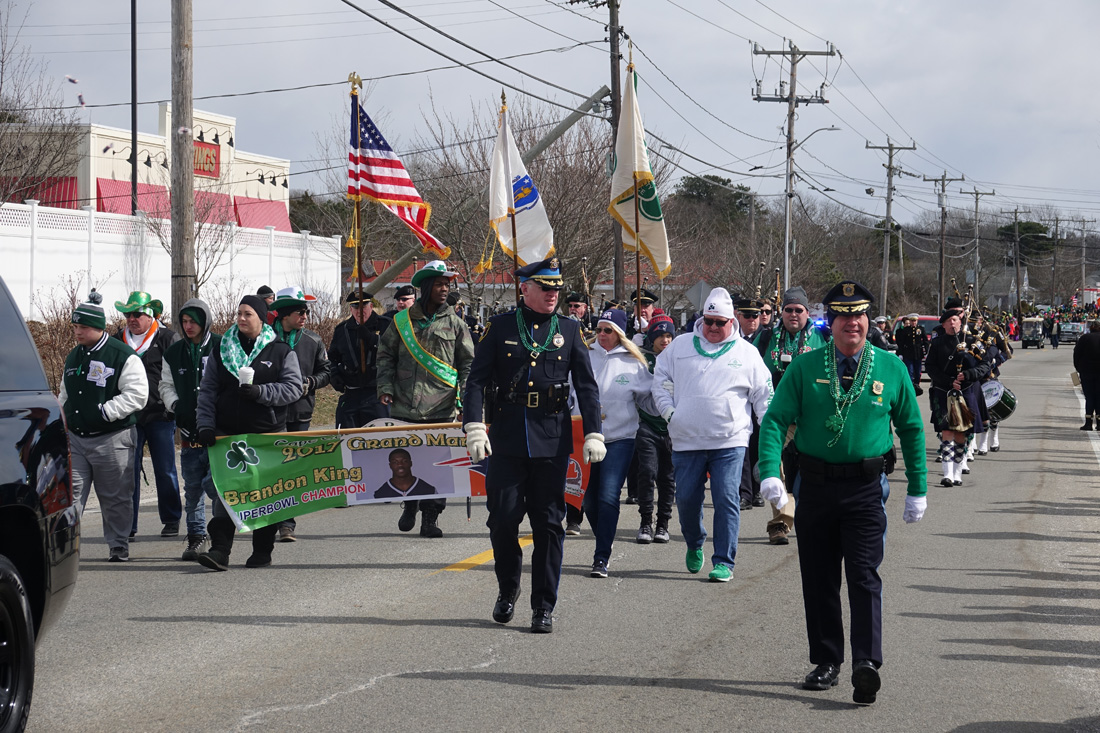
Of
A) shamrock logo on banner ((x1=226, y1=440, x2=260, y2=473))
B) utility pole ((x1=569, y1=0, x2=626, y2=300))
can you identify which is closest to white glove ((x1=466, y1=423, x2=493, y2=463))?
shamrock logo on banner ((x1=226, y1=440, x2=260, y2=473))

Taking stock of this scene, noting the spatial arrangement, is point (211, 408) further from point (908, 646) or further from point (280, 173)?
point (280, 173)

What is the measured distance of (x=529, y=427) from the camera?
6930 mm

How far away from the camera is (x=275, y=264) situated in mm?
39938

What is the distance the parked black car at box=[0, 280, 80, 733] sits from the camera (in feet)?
15.0

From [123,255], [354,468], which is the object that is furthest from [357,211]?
[123,255]

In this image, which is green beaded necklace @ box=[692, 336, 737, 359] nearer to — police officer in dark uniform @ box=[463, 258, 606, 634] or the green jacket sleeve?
police officer in dark uniform @ box=[463, 258, 606, 634]

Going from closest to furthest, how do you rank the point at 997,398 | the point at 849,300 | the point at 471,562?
the point at 849,300 → the point at 471,562 → the point at 997,398

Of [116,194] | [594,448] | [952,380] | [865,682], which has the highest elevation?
[116,194]

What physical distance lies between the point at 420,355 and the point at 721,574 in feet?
10.2

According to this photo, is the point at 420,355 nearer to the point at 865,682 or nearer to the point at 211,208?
the point at 865,682

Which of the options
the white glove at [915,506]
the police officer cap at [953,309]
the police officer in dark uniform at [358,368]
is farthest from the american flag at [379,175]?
the white glove at [915,506]

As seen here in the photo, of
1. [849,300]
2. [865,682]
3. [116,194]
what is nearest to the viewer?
[865,682]

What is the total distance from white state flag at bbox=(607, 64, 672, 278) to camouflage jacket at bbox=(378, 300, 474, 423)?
3.79 metres

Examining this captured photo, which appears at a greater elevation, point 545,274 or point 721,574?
point 545,274
